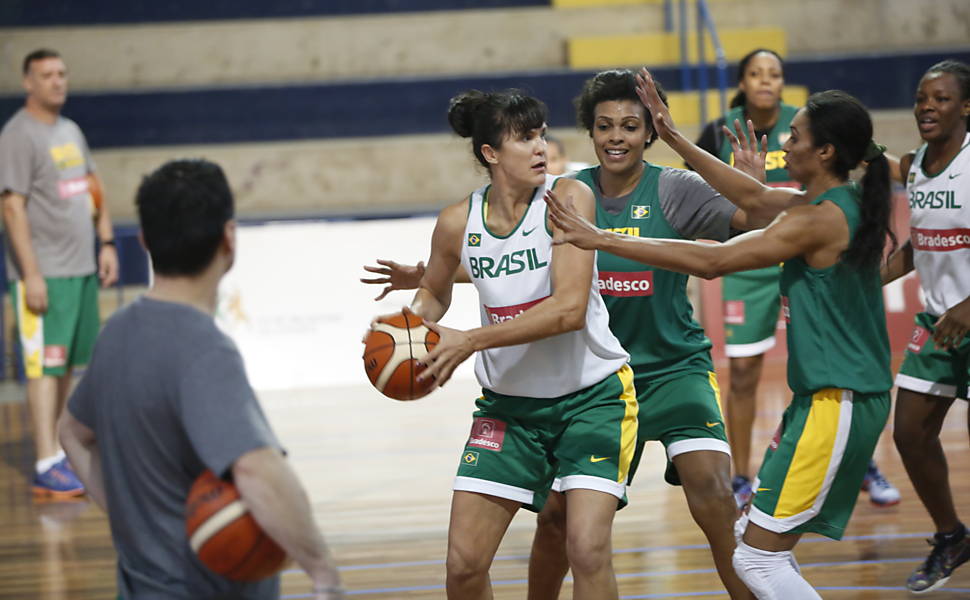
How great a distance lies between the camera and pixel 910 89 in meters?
11.8

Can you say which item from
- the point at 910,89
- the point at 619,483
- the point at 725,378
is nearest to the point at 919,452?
the point at 619,483

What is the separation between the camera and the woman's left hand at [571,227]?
121 inches

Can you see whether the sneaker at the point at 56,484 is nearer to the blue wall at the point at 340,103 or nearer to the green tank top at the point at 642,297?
the green tank top at the point at 642,297

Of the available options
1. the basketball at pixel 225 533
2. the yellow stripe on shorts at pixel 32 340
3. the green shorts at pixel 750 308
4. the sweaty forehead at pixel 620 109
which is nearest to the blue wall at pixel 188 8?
the yellow stripe on shorts at pixel 32 340

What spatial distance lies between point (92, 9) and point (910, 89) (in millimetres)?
8149

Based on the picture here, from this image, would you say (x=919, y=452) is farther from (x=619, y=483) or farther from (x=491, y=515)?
(x=491, y=515)

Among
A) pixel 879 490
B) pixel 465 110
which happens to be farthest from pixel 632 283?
pixel 879 490

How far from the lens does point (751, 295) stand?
225 inches

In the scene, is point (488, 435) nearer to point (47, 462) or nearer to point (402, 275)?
point (402, 275)

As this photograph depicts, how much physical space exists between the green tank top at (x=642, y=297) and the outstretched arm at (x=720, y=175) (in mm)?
174

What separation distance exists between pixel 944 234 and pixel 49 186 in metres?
4.48

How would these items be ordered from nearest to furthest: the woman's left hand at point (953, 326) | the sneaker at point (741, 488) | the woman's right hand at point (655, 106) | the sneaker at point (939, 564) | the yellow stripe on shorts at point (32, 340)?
the woman's right hand at point (655, 106) < the woman's left hand at point (953, 326) < the sneaker at point (939, 564) < the sneaker at point (741, 488) < the yellow stripe on shorts at point (32, 340)

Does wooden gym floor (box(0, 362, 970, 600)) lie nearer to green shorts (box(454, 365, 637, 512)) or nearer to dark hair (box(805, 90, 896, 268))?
green shorts (box(454, 365, 637, 512))

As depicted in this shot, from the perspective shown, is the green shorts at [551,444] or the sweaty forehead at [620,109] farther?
the sweaty forehead at [620,109]
